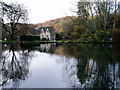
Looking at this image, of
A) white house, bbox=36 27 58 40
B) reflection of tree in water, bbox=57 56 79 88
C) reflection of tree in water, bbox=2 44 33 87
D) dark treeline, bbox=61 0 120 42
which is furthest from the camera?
white house, bbox=36 27 58 40

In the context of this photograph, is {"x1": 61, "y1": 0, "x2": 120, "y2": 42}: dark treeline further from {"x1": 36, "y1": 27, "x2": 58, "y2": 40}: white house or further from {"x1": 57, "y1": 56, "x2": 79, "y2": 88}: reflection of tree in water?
{"x1": 36, "y1": 27, "x2": 58, "y2": 40}: white house

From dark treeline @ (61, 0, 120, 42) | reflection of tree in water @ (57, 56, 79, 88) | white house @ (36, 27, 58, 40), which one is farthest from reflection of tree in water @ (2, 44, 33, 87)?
white house @ (36, 27, 58, 40)

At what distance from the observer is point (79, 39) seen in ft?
145

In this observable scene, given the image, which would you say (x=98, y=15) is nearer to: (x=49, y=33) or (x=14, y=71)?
(x=14, y=71)

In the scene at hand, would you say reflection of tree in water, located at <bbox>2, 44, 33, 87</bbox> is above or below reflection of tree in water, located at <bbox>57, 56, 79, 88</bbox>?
above

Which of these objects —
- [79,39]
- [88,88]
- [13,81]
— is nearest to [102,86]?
[88,88]

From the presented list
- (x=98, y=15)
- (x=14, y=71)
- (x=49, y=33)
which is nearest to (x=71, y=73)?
(x=14, y=71)

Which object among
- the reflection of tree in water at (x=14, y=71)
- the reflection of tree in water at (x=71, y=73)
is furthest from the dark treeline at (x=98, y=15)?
the reflection of tree in water at (x=14, y=71)

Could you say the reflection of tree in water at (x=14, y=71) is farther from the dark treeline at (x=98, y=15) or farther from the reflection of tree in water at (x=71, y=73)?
the dark treeline at (x=98, y=15)

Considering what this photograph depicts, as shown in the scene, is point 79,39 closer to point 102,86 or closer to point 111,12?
point 111,12

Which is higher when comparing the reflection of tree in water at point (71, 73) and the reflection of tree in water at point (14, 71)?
the reflection of tree in water at point (14, 71)

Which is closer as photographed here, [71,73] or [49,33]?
[71,73]

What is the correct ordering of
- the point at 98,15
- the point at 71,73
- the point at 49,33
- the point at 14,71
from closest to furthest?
the point at 71,73
the point at 14,71
the point at 98,15
the point at 49,33

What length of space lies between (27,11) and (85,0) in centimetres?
1849
